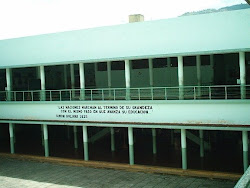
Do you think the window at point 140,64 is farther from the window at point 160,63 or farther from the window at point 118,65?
the window at point 118,65

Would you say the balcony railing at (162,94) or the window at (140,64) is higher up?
the window at (140,64)

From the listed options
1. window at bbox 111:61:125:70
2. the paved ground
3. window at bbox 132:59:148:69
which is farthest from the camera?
window at bbox 111:61:125:70

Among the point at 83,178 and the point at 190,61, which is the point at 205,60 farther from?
the point at 83,178

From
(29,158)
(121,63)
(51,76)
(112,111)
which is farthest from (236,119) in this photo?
(51,76)

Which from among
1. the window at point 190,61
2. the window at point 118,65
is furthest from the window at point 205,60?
the window at point 118,65

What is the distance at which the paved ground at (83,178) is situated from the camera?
1313 cm

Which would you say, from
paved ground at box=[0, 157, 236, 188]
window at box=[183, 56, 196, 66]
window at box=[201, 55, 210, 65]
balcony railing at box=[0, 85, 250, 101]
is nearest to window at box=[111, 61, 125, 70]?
balcony railing at box=[0, 85, 250, 101]

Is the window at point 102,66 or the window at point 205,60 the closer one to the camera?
the window at point 205,60

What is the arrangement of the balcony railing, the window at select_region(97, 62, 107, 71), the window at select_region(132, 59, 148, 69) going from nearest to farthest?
the balcony railing
the window at select_region(132, 59, 148, 69)
the window at select_region(97, 62, 107, 71)

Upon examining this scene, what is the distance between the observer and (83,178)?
14.3m

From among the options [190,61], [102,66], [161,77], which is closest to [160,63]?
[161,77]

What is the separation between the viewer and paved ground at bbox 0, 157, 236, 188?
43.1 feet

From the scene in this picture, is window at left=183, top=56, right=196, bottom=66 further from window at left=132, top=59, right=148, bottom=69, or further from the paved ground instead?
the paved ground

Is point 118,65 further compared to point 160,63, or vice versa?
point 118,65
